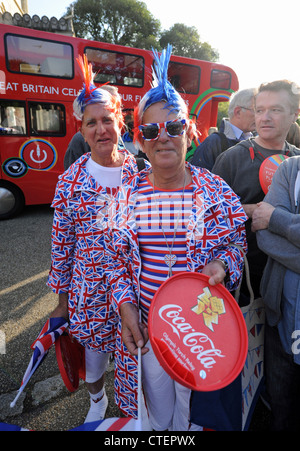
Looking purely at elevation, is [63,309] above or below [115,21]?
below

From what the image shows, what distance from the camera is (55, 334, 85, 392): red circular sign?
59.3 inches

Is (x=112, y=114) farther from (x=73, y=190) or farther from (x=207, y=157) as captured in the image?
(x=207, y=157)

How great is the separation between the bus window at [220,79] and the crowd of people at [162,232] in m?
7.48

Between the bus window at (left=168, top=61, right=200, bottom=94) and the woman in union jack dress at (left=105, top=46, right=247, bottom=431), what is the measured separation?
698 centimetres

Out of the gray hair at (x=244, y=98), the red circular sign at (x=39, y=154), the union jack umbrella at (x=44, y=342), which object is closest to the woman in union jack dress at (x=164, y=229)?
the union jack umbrella at (x=44, y=342)

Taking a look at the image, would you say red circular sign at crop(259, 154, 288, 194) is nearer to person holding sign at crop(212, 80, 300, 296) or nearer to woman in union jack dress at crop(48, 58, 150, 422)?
person holding sign at crop(212, 80, 300, 296)

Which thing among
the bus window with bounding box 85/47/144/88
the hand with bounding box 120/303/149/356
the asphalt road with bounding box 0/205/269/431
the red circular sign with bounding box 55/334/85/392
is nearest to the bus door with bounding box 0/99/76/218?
the asphalt road with bounding box 0/205/269/431

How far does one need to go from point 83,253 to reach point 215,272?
0.81 m

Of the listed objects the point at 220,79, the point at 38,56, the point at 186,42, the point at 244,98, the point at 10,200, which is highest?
the point at 186,42

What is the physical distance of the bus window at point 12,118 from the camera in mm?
5832

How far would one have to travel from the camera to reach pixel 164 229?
1278 mm

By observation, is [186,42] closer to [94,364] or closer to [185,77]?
[185,77]

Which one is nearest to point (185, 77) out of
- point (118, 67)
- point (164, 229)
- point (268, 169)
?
point (118, 67)

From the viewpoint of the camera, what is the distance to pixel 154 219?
129 centimetres
